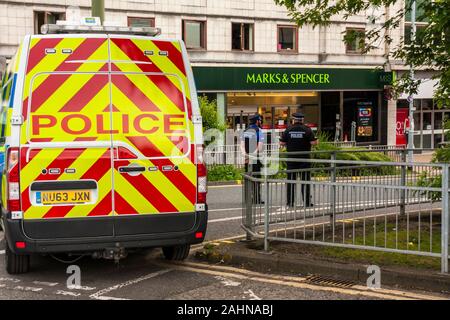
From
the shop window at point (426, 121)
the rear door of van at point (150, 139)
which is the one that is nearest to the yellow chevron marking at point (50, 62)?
the rear door of van at point (150, 139)

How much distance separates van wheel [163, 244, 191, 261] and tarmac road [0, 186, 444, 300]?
0.10 meters

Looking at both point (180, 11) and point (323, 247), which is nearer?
point (323, 247)

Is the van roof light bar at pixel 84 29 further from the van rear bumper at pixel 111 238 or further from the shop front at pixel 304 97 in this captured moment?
the shop front at pixel 304 97

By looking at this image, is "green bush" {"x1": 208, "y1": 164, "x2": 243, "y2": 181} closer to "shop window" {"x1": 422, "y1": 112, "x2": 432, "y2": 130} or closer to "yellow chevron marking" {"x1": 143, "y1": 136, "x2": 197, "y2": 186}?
"yellow chevron marking" {"x1": 143, "y1": 136, "x2": 197, "y2": 186}

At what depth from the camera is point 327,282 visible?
659 centimetres

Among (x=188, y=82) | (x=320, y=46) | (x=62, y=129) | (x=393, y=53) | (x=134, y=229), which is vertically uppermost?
(x=320, y=46)

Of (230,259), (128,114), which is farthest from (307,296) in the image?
(128,114)

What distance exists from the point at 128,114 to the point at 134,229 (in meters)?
1.18

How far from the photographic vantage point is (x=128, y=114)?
658 centimetres

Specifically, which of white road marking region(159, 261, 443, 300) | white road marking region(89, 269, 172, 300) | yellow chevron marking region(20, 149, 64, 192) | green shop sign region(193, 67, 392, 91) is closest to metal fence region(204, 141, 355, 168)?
green shop sign region(193, 67, 392, 91)

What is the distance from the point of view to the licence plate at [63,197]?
6312 mm

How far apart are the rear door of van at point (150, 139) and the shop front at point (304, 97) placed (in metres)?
18.5

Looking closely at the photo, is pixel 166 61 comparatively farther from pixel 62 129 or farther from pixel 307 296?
pixel 307 296

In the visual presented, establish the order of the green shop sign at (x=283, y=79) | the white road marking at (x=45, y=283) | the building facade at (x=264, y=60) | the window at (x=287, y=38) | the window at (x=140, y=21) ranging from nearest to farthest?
the white road marking at (x=45, y=283) → the building facade at (x=264, y=60) → the window at (x=140, y=21) → the green shop sign at (x=283, y=79) → the window at (x=287, y=38)
